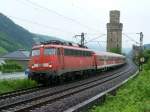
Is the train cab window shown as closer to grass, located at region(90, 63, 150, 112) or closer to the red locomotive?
the red locomotive

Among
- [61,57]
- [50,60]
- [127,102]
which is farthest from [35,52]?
[127,102]

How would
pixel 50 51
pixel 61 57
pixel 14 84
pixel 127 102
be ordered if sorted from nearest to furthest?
pixel 127 102
pixel 14 84
pixel 50 51
pixel 61 57

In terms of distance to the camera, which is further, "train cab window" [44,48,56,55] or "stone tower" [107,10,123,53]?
"stone tower" [107,10,123,53]

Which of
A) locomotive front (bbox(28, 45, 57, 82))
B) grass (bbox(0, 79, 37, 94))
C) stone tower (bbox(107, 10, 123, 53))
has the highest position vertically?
stone tower (bbox(107, 10, 123, 53))

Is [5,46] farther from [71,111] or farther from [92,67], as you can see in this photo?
[71,111]

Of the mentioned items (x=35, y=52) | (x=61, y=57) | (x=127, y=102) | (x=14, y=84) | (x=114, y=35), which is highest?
(x=114, y=35)

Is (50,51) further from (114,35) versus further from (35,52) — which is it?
(114,35)

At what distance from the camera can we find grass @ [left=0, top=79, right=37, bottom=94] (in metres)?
28.4

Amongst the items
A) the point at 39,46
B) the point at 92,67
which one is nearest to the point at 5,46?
the point at 92,67

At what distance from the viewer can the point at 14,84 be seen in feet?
97.7

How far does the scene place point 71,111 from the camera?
41.2 feet

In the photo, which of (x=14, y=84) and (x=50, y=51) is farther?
(x=50, y=51)

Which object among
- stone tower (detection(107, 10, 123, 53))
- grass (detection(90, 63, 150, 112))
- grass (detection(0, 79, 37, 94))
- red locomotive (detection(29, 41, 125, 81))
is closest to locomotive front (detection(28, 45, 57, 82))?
red locomotive (detection(29, 41, 125, 81))

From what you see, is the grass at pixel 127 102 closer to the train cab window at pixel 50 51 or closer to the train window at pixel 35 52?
the train cab window at pixel 50 51
